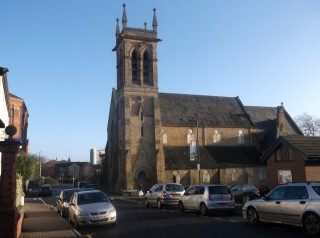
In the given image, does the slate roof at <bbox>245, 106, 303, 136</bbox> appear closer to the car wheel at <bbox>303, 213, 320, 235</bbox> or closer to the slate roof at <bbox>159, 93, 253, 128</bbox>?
the slate roof at <bbox>159, 93, 253, 128</bbox>

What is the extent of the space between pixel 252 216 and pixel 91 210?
6.65 metres

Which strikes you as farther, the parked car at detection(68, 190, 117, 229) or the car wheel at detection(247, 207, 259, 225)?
the parked car at detection(68, 190, 117, 229)

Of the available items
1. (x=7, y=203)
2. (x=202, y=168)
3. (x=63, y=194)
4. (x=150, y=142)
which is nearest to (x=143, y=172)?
(x=150, y=142)

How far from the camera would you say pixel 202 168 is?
49.1m

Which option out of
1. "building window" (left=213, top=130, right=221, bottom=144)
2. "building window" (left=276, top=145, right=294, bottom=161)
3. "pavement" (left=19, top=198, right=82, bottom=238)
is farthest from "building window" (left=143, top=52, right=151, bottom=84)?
"pavement" (left=19, top=198, right=82, bottom=238)

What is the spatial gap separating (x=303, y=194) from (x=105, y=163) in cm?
4732

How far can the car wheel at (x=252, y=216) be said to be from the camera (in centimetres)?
1519

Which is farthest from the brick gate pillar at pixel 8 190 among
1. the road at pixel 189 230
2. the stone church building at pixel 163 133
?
the stone church building at pixel 163 133

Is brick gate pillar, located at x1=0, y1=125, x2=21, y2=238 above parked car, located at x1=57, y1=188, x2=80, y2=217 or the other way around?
above

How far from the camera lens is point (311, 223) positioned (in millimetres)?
12477

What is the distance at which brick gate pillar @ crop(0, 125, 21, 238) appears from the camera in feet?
33.3

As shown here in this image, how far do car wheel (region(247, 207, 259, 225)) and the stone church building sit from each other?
29.1 metres

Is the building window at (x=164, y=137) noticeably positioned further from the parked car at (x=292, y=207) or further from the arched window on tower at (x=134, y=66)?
the parked car at (x=292, y=207)

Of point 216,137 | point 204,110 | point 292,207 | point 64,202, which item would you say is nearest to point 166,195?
point 64,202
